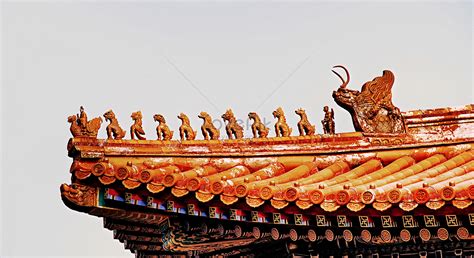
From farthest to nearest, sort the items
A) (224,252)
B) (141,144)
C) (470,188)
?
1. (224,252)
2. (141,144)
3. (470,188)

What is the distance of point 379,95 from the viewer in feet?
36.2

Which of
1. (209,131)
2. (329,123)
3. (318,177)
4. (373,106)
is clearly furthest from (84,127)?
(373,106)

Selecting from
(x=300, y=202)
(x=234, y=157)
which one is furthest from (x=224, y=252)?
(x=300, y=202)

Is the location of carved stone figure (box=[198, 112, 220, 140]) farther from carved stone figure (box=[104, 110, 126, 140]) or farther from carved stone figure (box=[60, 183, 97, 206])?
carved stone figure (box=[60, 183, 97, 206])

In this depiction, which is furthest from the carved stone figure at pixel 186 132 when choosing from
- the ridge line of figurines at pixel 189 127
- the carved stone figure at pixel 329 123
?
the carved stone figure at pixel 329 123

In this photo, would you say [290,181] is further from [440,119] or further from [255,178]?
[440,119]

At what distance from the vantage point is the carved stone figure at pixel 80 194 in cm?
967

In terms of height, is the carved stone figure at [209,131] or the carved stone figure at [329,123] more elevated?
the carved stone figure at [329,123]

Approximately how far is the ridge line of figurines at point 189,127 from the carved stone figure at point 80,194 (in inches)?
17.8

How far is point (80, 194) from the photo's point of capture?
969 centimetres

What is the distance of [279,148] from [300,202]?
1340 mm

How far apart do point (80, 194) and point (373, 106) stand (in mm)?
2922

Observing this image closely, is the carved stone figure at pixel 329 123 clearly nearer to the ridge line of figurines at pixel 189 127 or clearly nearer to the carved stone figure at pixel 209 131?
the ridge line of figurines at pixel 189 127

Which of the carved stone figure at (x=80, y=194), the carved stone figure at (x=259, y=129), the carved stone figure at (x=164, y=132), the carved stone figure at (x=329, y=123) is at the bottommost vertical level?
the carved stone figure at (x=80, y=194)
